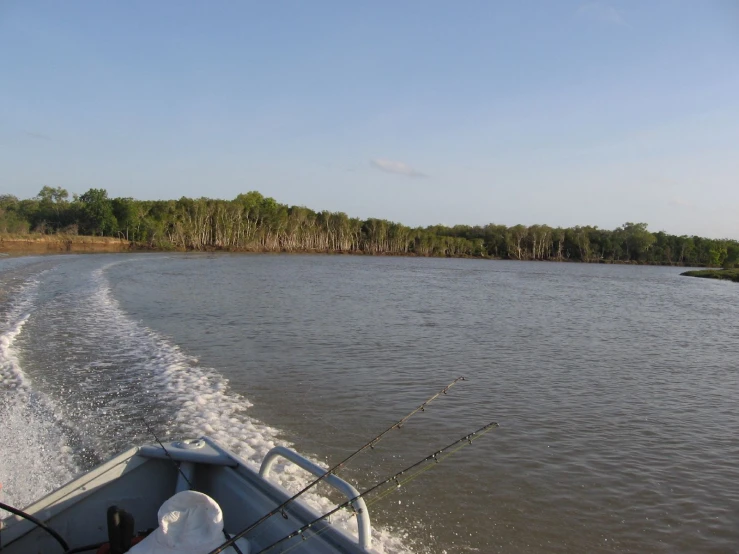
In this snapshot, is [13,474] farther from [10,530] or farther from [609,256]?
[609,256]

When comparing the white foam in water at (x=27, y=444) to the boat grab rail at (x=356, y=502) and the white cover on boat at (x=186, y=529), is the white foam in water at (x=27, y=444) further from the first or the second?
the boat grab rail at (x=356, y=502)

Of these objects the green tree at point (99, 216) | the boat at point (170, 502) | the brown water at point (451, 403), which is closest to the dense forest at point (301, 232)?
the green tree at point (99, 216)

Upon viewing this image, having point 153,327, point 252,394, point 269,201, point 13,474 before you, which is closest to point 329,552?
point 13,474

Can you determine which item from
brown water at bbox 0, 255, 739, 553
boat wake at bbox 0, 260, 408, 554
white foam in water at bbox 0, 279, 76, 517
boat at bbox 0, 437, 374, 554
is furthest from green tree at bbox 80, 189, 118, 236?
boat at bbox 0, 437, 374, 554

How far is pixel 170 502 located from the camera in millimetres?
3559

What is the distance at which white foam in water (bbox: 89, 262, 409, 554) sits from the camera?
601 centimetres

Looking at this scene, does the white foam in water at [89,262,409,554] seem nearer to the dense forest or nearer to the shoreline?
the shoreline

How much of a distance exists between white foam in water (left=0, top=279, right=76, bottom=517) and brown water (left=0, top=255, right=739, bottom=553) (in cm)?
13

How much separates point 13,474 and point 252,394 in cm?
421

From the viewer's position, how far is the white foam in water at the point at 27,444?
610 cm

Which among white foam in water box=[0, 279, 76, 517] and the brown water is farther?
white foam in water box=[0, 279, 76, 517]

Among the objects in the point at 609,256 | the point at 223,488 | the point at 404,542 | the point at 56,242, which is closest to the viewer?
the point at 223,488

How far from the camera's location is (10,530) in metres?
3.64

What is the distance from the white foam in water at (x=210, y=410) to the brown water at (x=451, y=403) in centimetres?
4
